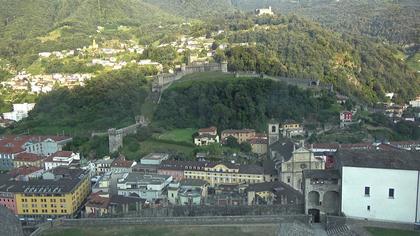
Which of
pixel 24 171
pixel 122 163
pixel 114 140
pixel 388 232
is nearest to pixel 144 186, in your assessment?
pixel 122 163

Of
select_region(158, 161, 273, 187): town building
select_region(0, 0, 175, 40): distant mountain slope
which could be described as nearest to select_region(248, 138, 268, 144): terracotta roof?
select_region(158, 161, 273, 187): town building

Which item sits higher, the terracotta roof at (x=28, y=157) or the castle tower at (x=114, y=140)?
the castle tower at (x=114, y=140)

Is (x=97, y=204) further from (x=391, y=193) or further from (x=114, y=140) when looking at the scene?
(x=391, y=193)

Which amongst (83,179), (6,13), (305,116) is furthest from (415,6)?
(6,13)

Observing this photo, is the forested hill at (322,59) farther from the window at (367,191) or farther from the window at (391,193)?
the window at (391,193)

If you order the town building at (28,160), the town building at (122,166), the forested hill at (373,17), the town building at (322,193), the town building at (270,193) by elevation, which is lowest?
the town building at (28,160)

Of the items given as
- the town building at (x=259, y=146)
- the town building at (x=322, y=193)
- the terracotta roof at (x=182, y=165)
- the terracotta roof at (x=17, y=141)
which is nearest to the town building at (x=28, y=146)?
the terracotta roof at (x=17, y=141)

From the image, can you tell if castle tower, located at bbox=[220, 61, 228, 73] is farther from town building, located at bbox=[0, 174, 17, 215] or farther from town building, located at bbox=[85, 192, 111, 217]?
town building, located at bbox=[0, 174, 17, 215]

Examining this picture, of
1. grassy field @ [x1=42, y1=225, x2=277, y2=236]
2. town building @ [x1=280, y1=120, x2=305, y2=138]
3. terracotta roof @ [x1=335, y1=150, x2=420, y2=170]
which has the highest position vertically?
terracotta roof @ [x1=335, y1=150, x2=420, y2=170]
